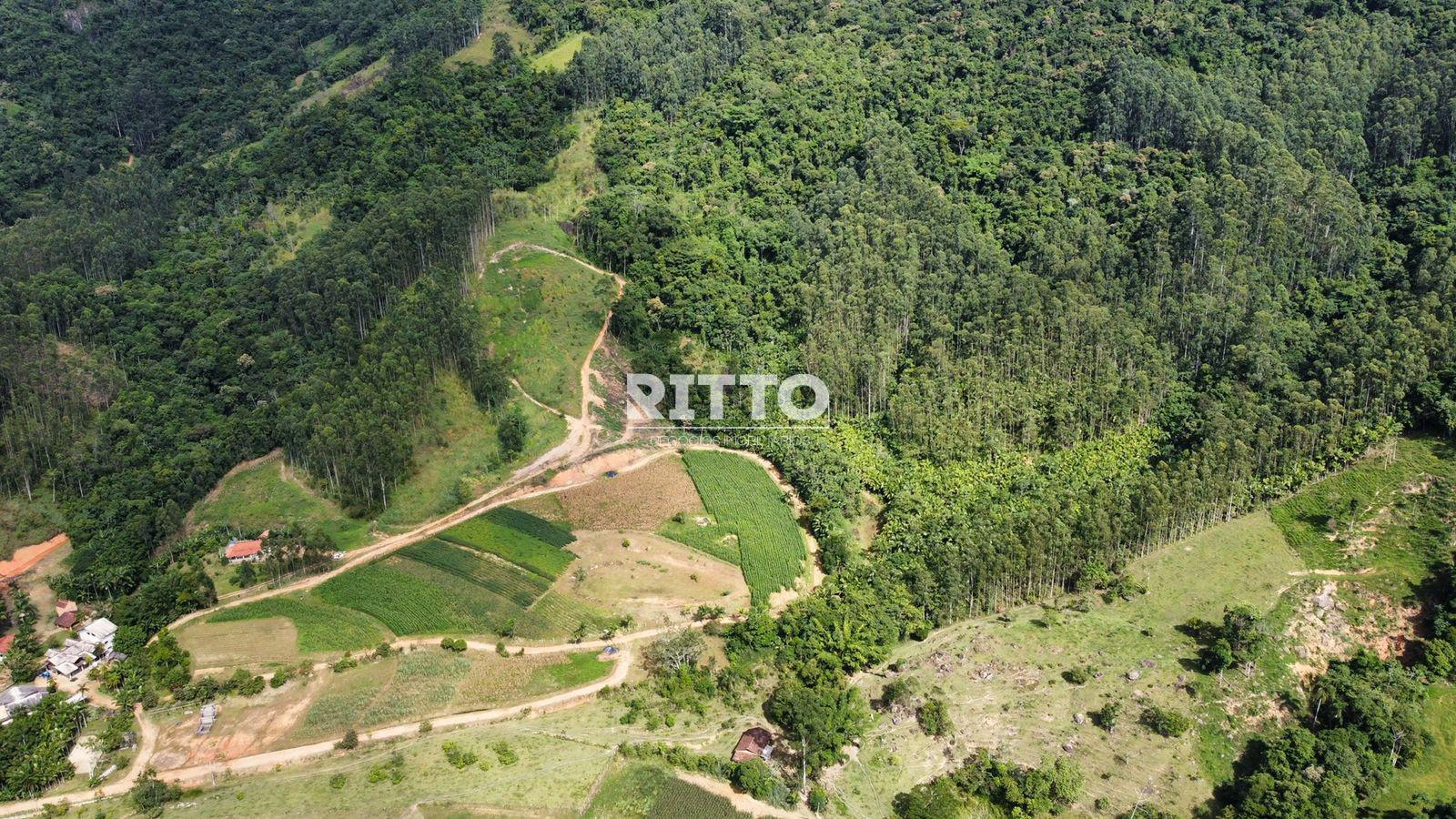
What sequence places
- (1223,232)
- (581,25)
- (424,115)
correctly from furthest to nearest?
(581,25) < (424,115) < (1223,232)

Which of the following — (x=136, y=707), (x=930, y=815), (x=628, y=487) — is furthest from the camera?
(x=628, y=487)

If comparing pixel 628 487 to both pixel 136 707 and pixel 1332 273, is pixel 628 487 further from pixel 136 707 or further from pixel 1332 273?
pixel 1332 273

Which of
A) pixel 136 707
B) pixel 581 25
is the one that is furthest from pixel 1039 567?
pixel 581 25

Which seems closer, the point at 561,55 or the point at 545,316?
the point at 545,316

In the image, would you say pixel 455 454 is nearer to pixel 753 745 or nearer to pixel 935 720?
pixel 753 745

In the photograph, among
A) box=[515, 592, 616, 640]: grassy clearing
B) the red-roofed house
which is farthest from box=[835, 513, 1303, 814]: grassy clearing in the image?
the red-roofed house

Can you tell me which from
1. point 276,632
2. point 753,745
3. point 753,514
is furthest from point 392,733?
point 753,514

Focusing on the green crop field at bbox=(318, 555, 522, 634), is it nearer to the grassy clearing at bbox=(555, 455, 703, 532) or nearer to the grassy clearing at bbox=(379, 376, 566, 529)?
the grassy clearing at bbox=(379, 376, 566, 529)
